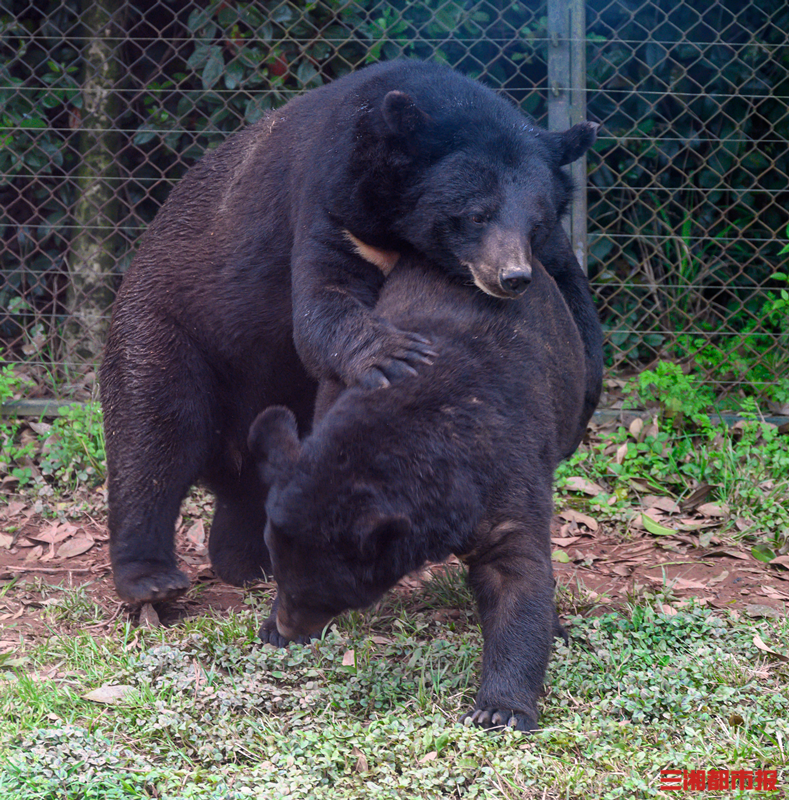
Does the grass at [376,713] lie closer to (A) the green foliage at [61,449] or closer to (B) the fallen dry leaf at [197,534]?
(B) the fallen dry leaf at [197,534]

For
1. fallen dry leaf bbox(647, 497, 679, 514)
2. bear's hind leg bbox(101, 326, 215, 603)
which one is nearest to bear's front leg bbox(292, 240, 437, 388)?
bear's hind leg bbox(101, 326, 215, 603)

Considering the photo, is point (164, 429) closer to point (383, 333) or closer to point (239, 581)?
point (239, 581)

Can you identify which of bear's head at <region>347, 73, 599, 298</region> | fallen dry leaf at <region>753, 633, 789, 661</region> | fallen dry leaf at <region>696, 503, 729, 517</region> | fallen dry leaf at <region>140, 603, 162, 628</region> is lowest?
fallen dry leaf at <region>140, 603, 162, 628</region>

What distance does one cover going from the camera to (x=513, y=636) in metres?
3.15

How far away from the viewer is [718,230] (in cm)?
715

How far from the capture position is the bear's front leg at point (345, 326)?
3.27 metres

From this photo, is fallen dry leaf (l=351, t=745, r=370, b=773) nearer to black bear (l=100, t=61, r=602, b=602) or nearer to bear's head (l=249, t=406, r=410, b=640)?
bear's head (l=249, t=406, r=410, b=640)

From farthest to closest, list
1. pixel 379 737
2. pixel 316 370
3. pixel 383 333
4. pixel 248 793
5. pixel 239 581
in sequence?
pixel 239 581 < pixel 316 370 < pixel 383 333 < pixel 379 737 < pixel 248 793

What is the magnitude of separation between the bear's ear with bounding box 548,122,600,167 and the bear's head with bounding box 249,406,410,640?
158cm

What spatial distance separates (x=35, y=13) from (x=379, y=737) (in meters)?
5.91

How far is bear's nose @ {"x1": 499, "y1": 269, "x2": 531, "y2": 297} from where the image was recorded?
3.25 metres

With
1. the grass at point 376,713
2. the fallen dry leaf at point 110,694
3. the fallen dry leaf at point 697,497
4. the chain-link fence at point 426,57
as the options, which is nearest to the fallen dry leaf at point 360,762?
the grass at point 376,713

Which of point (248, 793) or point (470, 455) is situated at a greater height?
point (470, 455)

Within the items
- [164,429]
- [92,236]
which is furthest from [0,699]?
[92,236]
